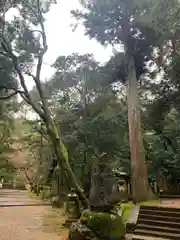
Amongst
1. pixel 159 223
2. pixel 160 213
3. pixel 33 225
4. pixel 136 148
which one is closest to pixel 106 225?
pixel 159 223

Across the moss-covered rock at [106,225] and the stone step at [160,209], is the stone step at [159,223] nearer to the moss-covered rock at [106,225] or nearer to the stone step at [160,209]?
the stone step at [160,209]

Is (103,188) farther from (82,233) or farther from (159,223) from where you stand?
(159,223)

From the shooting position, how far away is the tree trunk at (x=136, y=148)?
10078 millimetres

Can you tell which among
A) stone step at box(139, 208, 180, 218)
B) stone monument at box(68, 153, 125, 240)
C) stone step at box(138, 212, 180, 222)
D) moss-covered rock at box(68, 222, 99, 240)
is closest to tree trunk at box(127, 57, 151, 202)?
stone step at box(139, 208, 180, 218)

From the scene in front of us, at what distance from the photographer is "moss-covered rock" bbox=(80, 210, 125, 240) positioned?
611cm

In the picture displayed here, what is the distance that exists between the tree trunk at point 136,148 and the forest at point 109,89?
0.13 feet

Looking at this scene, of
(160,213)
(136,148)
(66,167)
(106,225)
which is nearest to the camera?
(106,225)

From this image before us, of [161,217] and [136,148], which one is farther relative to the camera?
[136,148]

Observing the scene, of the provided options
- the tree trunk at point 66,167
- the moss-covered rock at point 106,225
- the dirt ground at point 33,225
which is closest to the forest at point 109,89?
the tree trunk at point 66,167

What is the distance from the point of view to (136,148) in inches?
416

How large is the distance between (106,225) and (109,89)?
9465 millimetres

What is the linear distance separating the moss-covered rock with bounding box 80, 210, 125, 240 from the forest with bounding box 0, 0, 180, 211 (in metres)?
2.38

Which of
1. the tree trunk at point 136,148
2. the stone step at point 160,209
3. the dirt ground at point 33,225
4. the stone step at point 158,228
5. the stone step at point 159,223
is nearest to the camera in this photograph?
the stone step at point 158,228

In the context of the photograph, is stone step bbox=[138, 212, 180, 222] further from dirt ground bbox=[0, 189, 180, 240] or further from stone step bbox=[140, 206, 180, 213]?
dirt ground bbox=[0, 189, 180, 240]
